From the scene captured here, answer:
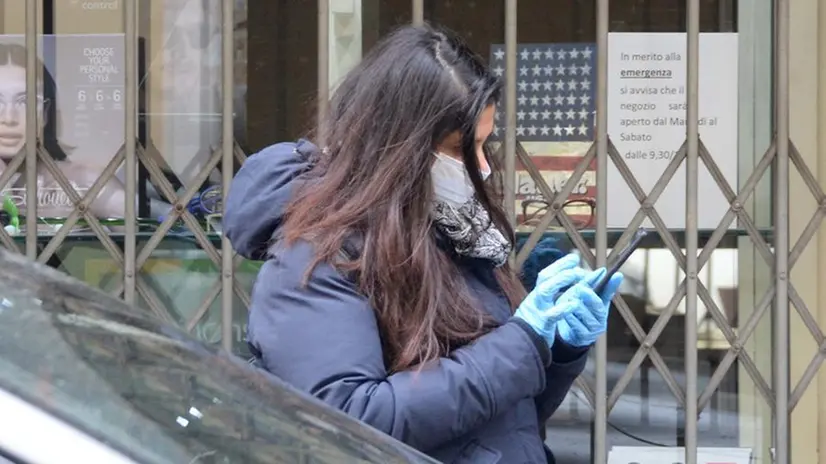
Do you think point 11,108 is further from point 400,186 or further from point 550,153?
point 400,186

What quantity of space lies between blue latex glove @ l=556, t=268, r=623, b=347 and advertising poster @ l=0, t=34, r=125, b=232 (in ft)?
8.71

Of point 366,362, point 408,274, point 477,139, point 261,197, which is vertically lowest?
point 366,362

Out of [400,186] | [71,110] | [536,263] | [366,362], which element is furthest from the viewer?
[71,110]

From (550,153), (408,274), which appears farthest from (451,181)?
(550,153)

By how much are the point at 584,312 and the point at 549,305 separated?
0.22ft

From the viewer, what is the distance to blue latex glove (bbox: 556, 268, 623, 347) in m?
2.12

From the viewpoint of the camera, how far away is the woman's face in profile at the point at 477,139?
2166 mm

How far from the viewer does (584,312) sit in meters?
2.13

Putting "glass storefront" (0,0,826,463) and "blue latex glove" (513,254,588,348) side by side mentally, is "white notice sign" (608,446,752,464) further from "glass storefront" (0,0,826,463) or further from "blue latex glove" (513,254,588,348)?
"blue latex glove" (513,254,588,348)

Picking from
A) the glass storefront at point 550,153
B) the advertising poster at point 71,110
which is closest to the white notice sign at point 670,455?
the glass storefront at point 550,153

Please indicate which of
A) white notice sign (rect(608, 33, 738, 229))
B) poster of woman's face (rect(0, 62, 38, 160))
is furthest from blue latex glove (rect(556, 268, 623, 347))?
poster of woman's face (rect(0, 62, 38, 160))

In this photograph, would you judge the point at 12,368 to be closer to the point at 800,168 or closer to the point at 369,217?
the point at 369,217

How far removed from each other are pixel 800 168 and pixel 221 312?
212cm

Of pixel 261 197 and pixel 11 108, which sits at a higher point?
pixel 11 108
